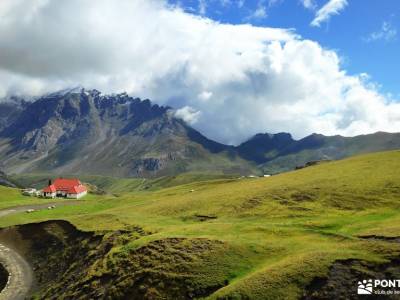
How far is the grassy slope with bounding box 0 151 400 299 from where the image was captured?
46319mm

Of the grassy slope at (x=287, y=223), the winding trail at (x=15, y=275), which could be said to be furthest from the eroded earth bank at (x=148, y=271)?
the winding trail at (x=15, y=275)

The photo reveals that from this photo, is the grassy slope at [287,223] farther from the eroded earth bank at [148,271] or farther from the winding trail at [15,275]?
the winding trail at [15,275]

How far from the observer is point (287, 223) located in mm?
67500

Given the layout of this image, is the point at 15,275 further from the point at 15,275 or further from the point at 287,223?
the point at 287,223

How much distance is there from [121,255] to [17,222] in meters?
64.4

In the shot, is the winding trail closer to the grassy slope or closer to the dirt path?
the dirt path

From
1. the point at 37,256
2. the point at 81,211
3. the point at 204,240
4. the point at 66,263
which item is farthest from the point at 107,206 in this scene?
the point at 204,240

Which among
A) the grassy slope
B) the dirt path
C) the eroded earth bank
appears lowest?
the dirt path

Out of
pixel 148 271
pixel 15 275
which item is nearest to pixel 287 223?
pixel 148 271

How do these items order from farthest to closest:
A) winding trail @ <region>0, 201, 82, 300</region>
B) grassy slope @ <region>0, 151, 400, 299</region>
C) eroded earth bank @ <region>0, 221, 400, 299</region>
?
winding trail @ <region>0, 201, 82, 300</region>
grassy slope @ <region>0, 151, 400, 299</region>
eroded earth bank @ <region>0, 221, 400, 299</region>

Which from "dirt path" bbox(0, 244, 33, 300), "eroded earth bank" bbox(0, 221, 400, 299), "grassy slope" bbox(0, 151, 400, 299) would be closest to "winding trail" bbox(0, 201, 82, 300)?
"dirt path" bbox(0, 244, 33, 300)

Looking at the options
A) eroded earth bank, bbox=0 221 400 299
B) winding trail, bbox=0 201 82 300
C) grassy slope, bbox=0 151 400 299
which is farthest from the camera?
winding trail, bbox=0 201 82 300

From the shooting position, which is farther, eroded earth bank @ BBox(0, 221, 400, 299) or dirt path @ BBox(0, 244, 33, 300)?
dirt path @ BBox(0, 244, 33, 300)

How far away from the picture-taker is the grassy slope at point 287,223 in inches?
1824
